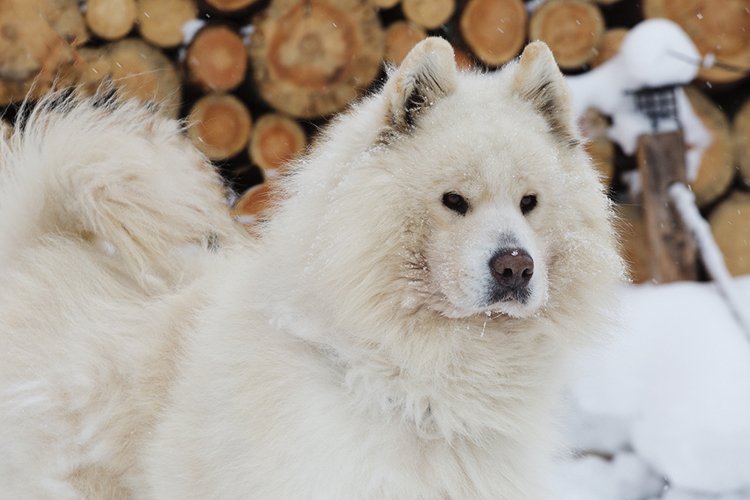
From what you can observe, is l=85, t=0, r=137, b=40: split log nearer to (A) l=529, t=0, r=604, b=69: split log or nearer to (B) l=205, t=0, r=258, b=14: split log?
(B) l=205, t=0, r=258, b=14: split log

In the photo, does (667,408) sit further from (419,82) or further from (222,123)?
(222,123)

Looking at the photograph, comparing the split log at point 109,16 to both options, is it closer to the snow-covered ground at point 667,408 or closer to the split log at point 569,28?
the split log at point 569,28

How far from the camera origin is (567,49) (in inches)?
208

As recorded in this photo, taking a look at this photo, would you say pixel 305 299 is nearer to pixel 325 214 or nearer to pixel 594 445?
pixel 325 214

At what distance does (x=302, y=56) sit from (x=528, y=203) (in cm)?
282

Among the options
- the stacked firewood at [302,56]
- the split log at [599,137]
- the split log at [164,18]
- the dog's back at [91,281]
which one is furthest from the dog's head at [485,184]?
the split log at [164,18]

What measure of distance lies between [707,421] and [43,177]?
11.3ft

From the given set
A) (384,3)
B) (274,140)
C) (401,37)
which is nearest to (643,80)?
(401,37)

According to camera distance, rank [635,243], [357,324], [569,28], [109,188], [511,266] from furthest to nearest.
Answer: [635,243] → [569,28] → [109,188] → [357,324] → [511,266]

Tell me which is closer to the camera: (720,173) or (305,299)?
(305,299)

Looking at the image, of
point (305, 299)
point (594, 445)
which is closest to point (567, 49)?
point (594, 445)

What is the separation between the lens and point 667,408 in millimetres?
4480

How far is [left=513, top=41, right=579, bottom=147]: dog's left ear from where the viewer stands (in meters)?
2.76

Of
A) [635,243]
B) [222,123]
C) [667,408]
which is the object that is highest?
[222,123]
